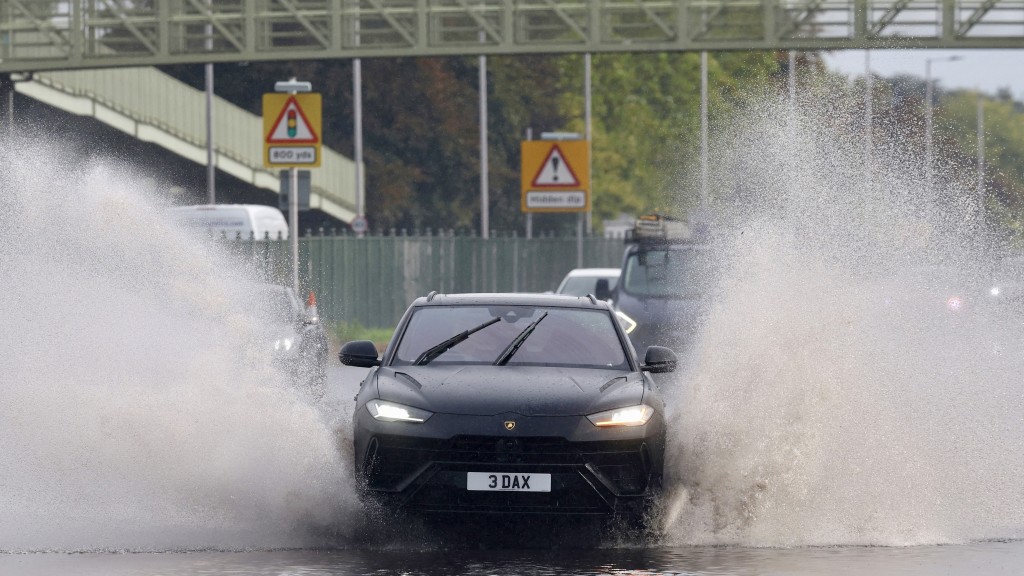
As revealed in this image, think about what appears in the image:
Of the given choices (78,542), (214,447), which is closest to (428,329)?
(214,447)

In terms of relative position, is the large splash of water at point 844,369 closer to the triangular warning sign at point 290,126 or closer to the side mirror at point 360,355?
the side mirror at point 360,355

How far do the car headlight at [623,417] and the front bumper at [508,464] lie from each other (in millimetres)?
52

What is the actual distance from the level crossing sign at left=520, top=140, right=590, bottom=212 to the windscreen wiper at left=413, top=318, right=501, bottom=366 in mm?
21027

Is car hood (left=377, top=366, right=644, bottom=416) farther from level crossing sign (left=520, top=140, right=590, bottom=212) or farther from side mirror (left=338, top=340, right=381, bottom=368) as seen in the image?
level crossing sign (left=520, top=140, right=590, bottom=212)

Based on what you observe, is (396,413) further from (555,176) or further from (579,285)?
(555,176)

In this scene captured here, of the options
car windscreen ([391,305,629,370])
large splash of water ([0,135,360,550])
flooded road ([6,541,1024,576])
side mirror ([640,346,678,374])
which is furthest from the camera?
side mirror ([640,346,678,374])

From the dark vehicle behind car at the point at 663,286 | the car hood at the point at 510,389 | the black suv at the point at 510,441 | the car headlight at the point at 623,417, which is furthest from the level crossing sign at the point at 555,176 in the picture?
the car headlight at the point at 623,417

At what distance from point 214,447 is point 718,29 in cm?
2528

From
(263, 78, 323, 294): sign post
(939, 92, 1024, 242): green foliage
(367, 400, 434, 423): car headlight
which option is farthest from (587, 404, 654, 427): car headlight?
(939, 92, 1024, 242): green foliage

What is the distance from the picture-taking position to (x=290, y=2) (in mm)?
35312

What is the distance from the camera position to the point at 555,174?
110ft

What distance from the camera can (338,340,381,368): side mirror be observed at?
12508 mm

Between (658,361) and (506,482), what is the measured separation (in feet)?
6.34

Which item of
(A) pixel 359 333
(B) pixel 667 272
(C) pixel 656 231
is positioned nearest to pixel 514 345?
(B) pixel 667 272
